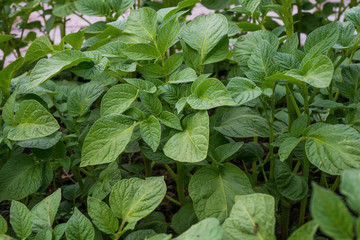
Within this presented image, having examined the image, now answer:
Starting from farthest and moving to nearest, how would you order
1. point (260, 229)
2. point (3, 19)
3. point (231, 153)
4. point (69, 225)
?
1. point (3, 19)
2. point (231, 153)
3. point (69, 225)
4. point (260, 229)

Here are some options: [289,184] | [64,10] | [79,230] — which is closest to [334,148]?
[289,184]

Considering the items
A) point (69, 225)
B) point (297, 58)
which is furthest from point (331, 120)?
point (69, 225)

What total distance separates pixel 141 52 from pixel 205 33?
167 millimetres

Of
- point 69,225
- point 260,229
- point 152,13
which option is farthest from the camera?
point 152,13

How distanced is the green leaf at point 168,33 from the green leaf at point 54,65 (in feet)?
0.60

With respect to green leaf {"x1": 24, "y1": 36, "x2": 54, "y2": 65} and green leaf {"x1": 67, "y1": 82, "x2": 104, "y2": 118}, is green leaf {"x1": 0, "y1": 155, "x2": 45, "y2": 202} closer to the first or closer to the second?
green leaf {"x1": 67, "y1": 82, "x2": 104, "y2": 118}

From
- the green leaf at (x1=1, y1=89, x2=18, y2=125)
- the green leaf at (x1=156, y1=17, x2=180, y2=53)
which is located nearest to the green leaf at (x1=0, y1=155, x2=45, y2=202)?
the green leaf at (x1=1, y1=89, x2=18, y2=125)

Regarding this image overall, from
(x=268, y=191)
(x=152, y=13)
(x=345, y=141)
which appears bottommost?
(x=268, y=191)

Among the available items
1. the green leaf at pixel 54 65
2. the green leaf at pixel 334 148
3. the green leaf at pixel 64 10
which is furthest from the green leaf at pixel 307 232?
A: the green leaf at pixel 64 10

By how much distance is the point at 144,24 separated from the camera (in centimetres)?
107

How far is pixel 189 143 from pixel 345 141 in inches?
12.5

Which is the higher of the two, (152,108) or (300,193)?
(152,108)

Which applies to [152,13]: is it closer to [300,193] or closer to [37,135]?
[37,135]

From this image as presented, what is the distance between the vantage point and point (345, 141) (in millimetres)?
834
